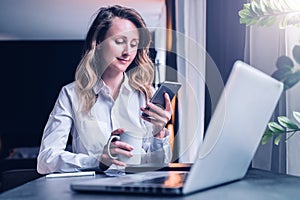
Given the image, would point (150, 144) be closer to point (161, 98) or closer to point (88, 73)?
point (161, 98)

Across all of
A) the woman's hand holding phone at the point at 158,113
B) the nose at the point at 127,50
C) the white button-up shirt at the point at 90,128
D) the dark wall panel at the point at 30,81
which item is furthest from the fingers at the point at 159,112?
the dark wall panel at the point at 30,81

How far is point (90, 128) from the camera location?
1307 millimetres

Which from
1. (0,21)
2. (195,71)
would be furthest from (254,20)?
(0,21)

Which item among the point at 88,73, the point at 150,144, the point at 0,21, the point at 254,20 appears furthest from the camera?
the point at 0,21

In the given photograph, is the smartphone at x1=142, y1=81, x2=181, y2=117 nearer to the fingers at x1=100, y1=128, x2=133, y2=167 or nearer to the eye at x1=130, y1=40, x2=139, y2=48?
the fingers at x1=100, y1=128, x2=133, y2=167

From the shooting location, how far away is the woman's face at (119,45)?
1.40 metres

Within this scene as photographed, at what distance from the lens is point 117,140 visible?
2.93ft

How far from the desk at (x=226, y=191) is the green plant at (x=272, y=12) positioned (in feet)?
0.99

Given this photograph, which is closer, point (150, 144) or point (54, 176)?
point (54, 176)

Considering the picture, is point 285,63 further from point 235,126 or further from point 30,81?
point 30,81

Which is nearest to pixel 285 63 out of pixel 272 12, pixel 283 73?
pixel 283 73

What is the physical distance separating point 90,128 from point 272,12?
2.19ft

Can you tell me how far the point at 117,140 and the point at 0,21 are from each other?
4655mm

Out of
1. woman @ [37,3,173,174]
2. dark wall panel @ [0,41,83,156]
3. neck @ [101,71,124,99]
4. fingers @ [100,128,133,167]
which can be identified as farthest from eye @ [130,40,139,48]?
dark wall panel @ [0,41,83,156]
